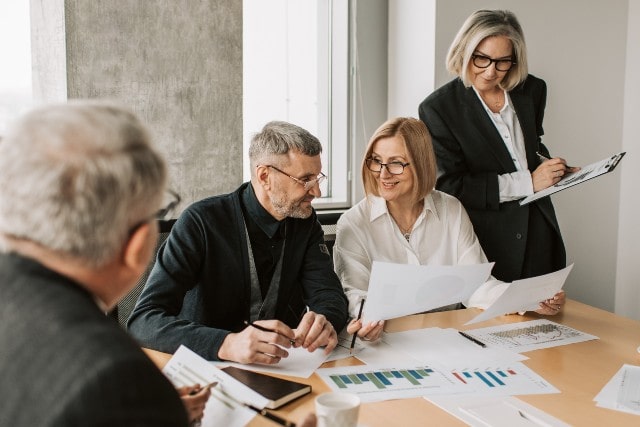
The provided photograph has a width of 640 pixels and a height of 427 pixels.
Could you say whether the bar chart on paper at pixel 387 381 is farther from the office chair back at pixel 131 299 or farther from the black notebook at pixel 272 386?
the office chair back at pixel 131 299

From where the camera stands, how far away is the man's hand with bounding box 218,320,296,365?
148 centimetres

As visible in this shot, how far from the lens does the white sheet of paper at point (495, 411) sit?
1.25m

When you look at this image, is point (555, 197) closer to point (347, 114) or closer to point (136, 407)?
point (347, 114)

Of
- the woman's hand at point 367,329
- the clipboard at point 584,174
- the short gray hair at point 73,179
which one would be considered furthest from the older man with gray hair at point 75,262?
the clipboard at point 584,174

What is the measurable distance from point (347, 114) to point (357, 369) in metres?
2.02

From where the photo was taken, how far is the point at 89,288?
2.60 ft

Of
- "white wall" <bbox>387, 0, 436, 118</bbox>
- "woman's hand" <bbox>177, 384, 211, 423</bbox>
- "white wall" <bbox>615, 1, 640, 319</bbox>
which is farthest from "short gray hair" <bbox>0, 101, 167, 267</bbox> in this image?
→ "white wall" <bbox>615, 1, 640, 319</bbox>

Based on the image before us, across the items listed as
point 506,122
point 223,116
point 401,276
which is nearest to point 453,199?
point 506,122

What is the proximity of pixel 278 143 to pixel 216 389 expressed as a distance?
34.8 inches

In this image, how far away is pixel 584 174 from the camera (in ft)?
7.31

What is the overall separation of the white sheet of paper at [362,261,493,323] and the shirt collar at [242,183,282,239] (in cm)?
47

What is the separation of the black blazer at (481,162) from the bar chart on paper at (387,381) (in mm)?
1183

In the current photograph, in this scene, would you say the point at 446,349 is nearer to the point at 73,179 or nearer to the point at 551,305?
the point at 551,305

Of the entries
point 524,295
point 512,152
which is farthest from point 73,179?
point 512,152
